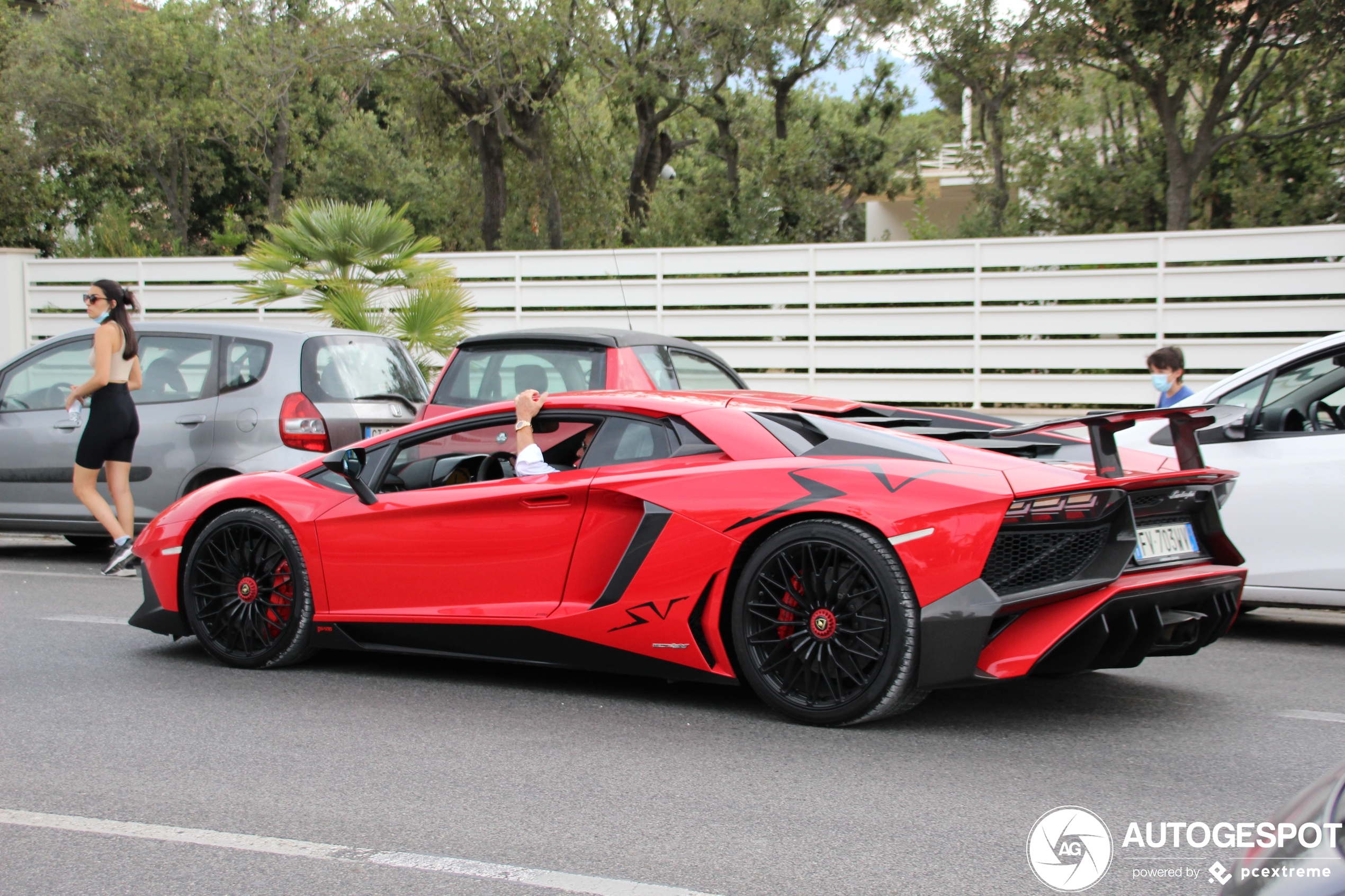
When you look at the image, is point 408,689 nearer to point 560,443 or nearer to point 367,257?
point 560,443

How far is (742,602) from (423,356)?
11.0 meters

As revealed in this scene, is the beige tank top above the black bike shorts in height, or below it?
above

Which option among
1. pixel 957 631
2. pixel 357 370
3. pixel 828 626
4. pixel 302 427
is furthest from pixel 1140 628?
pixel 357 370

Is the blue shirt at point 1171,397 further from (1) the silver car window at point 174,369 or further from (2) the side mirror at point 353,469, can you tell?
(1) the silver car window at point 174,369

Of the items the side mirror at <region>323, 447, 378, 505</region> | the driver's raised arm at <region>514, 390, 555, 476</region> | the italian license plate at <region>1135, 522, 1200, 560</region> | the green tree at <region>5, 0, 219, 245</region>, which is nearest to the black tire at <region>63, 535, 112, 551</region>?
the side mirror at <region>323, 447, 378, 505</region>

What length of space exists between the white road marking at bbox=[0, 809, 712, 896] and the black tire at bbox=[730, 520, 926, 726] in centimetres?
139

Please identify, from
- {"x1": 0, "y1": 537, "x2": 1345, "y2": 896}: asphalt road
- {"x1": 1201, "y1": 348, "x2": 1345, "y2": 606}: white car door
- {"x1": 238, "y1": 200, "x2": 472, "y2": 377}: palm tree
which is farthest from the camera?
{"x1": 238, "y1": 200, "x2": 472, "y2": 377}: palm tree

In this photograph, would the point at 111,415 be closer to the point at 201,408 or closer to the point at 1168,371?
the point at 201,408

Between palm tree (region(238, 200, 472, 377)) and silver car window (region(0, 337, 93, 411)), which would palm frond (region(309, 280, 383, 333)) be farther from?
silver car window (region(0, 337, 93, 411))

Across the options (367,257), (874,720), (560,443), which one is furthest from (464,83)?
(874,720)

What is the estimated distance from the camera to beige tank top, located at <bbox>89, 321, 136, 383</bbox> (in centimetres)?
816

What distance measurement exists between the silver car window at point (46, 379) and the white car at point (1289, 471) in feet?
24.3

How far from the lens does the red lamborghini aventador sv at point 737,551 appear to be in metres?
4.23

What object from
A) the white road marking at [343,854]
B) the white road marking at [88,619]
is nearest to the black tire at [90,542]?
the white road marking at [88,619]
